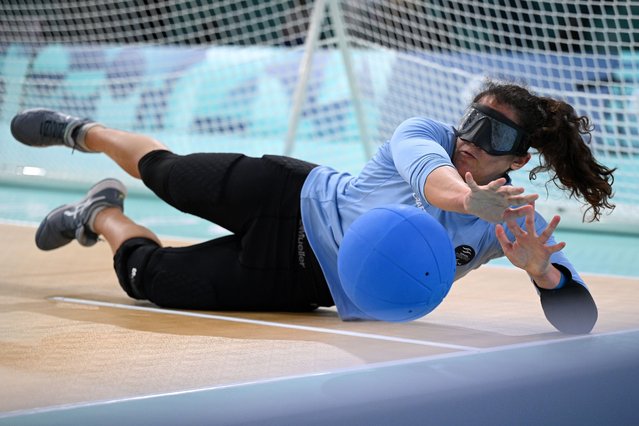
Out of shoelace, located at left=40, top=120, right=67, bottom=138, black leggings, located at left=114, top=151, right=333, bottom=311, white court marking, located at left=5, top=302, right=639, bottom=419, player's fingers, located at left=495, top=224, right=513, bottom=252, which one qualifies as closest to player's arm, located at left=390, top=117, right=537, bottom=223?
player's fingers, located at left=495, top=224, right=513, bottom=252

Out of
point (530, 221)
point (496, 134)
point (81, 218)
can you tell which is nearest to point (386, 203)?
point (496, 134)

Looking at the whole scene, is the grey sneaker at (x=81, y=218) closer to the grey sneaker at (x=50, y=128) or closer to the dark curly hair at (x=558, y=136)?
the grey sneaker at (x=50, y=128)

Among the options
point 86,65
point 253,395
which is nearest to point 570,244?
point 253,395

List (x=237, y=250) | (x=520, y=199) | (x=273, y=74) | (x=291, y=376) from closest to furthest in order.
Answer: (x=291, y=376) → (x=520, y=199) → (x=237, y=250) → (x=273, y=74)

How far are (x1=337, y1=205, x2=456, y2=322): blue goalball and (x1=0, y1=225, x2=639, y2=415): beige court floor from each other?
0.34 ft

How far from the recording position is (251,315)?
8.46ft

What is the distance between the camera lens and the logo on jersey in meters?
2.32

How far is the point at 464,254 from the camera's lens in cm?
233

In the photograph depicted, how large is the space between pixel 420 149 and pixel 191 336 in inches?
25.1

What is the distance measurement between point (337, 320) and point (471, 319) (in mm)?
355

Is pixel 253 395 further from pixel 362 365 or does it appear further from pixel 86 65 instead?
pixel 86 65

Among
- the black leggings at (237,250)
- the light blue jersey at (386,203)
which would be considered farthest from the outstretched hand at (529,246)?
the black leggings at (237,250)

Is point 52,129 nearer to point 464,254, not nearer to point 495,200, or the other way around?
point 464,254

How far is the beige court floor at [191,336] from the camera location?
5.56 feet
